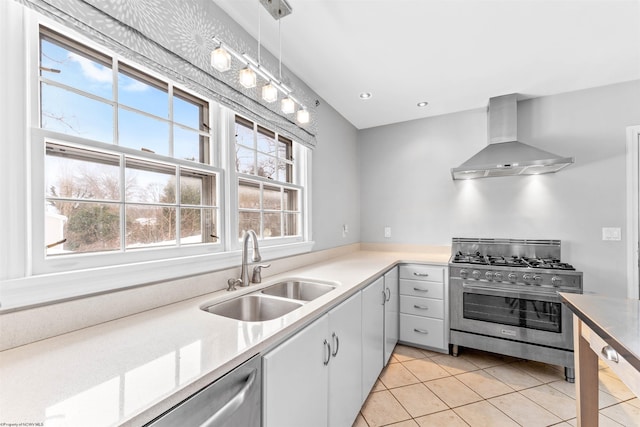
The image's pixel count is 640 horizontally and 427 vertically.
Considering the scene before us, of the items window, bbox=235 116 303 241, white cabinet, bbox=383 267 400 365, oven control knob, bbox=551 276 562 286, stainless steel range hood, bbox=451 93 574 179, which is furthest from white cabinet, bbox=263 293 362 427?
stainless steel range hood, bbox=451 93 574 179

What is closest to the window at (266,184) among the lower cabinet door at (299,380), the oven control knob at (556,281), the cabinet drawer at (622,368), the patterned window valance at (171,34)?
the patterned window valance at (171,34)

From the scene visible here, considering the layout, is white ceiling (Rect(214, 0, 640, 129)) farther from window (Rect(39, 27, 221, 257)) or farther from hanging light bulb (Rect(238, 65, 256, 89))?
window (Rect(39, 27, 221, 257))

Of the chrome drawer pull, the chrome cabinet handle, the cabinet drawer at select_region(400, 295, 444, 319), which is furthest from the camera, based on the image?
the cabinet drawer at select_region(400, 295, 444, 319)

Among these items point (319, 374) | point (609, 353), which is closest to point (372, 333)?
point (319, 374)

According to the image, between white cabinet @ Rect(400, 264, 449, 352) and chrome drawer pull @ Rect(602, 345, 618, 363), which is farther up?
chrome drawer pull @ Rect(602, 345, 618, 363)

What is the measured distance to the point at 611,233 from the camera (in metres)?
2.41

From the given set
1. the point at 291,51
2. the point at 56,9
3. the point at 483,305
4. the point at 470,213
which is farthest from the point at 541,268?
the point at 56,9

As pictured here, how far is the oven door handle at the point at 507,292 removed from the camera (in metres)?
2.12

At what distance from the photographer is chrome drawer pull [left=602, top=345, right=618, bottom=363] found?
0.92 metres

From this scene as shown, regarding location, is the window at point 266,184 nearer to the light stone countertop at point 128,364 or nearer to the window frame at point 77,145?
the window frame at point 77,145

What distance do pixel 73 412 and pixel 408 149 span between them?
3.36m

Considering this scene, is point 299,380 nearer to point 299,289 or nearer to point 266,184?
point 299,289

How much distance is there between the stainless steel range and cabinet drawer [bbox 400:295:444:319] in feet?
0.36

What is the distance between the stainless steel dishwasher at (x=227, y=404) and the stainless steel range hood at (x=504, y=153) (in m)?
2.49
